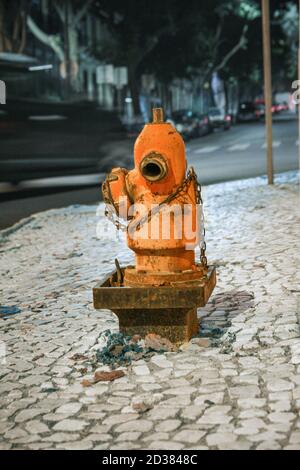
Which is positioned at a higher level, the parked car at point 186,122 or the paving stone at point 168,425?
the parked car at point 186,122

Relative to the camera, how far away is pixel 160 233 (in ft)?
17.5

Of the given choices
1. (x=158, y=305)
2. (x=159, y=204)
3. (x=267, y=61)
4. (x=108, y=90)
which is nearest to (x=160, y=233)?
(x=159, y=204)

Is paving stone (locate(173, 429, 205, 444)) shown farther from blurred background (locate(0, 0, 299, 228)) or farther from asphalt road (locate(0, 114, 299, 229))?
blurred background (locate(0, 0, 299, 228))

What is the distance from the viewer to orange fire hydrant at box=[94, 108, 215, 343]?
528 cm

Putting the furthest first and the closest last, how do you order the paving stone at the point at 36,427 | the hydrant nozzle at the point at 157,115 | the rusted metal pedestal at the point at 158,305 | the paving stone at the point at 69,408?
the hydrant nozzle at the point at 157,115 < the rusted metal pedestal at the point at 158,305 < the paving stone at the point at 69,408 < the paving stone at the point at 36,427

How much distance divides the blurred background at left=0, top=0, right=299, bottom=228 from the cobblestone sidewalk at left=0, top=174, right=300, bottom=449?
17.9 feet

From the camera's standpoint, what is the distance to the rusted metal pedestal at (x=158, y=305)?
206 inches

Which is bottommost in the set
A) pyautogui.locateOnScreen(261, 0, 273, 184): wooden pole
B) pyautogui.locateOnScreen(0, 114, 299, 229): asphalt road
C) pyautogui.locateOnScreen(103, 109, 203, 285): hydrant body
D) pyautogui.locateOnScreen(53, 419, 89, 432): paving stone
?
pyautogui.locateOnScreen(53, 419, 89, 432): paving stone

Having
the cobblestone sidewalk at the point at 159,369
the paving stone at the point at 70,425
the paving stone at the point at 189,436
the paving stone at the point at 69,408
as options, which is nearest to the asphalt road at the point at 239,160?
the cobblestone sidewalk at the point at 159,369

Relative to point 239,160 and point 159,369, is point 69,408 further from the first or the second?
point 239,160

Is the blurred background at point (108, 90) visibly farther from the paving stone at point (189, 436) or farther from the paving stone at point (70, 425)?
the paving stone at point (189, 436)

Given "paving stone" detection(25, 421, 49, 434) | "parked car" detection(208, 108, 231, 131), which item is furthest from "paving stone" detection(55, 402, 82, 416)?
"parked car" detection(208, 108, 231, 131)

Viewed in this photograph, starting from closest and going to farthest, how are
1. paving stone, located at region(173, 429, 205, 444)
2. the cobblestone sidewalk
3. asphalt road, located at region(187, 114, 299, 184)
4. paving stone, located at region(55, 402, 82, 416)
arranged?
paving stone, located at region(173, 429, 205, 444)
the cobblestone sidewalk
paving stone, located at region(55, 402, 82, 416)
asphalt road, located at region(187, 114, 299, 184)

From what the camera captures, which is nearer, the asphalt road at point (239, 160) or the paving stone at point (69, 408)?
the paving stone at point (69, 408)
